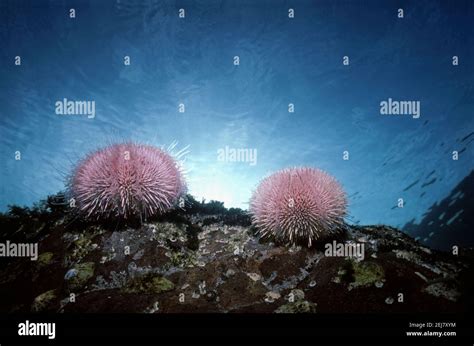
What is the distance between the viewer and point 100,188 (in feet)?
11.3

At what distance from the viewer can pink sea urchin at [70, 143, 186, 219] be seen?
135 inches

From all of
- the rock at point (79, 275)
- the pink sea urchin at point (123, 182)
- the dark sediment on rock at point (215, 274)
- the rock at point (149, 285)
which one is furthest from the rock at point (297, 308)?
the rock at point (79, 275)

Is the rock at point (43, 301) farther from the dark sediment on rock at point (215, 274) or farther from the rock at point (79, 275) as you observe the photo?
the rock at point (79, 275)

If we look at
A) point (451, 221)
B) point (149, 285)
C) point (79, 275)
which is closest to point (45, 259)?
point (79, 275)

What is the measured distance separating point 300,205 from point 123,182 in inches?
84.7

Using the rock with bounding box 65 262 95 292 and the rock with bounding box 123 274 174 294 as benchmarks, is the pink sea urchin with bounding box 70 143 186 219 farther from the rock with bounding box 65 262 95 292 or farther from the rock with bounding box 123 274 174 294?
the rock with bounding box 123 274 174 294

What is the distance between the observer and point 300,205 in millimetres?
3193

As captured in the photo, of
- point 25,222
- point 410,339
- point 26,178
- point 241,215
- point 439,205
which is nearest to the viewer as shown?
point 410,339

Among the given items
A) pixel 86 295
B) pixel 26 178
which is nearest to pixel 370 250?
pixel 86 295

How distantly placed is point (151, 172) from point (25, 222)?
2784mm

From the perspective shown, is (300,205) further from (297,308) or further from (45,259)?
(45,259)

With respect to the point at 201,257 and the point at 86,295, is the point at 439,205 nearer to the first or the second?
the point at 201,257

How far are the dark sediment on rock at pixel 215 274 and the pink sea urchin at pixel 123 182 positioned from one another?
0.30 metres

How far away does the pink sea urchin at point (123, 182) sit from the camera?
3.43 metres
